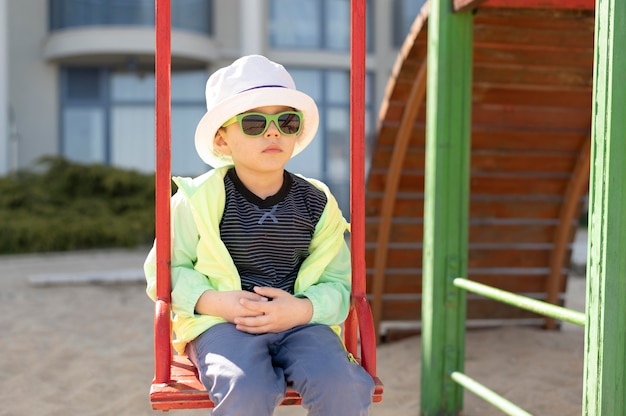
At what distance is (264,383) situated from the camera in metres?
2.07

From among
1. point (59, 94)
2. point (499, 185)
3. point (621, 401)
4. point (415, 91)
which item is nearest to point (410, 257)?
point (499, 185)

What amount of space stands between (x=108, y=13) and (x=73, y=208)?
156 inches

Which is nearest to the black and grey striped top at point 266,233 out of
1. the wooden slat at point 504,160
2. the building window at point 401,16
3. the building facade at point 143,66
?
the wooden slat at point 504,160

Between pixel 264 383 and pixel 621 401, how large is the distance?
108 cm

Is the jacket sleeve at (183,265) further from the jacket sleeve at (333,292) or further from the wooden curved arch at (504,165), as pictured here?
the wooden curved arch at (504,165)

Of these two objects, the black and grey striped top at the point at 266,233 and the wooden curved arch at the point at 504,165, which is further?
the wooden curved arch at the point at 504,165

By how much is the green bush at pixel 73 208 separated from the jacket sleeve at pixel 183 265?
950cm

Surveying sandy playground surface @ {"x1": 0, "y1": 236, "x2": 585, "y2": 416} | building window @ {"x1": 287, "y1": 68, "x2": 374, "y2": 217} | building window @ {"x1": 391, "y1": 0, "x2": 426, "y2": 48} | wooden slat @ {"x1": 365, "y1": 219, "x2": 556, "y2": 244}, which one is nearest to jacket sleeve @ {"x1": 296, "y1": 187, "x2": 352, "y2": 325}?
sandy playground surface @ {"x1": 0, "y1": 236, "x2": 585, "y2": 416}

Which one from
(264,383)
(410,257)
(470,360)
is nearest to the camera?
(264,383)

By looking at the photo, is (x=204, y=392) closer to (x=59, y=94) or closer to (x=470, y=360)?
(x=470, y=360)

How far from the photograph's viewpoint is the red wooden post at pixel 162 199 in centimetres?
220

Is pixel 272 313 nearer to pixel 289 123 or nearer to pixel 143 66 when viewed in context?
pixel 289 123

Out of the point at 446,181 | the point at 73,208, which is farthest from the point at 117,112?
the point at 446,181

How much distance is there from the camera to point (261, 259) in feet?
7.77
